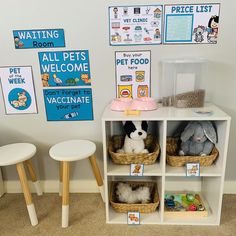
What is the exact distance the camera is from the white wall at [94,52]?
5.12 ft

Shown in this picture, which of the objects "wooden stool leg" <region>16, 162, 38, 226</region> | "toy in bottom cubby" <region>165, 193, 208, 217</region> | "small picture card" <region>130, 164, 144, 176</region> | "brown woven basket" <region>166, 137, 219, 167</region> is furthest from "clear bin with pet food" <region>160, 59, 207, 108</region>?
"wooden stool leg" <region>16, 162, 38, 226</region>

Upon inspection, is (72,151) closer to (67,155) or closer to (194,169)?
(67,155)

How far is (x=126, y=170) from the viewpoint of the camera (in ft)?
4.96

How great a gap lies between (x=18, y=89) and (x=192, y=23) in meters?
1.27

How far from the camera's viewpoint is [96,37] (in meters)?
1.61

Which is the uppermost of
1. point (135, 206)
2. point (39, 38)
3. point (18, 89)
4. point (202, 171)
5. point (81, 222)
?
point (39, 38)

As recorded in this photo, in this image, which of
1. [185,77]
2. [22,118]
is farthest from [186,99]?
[22,118]

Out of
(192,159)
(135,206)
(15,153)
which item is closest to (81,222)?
(135,206)

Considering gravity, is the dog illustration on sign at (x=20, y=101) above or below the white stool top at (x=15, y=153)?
above

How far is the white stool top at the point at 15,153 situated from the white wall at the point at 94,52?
23 cm

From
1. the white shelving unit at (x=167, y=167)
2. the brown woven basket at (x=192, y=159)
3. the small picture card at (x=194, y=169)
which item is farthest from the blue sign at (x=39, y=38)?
the small picture card at (x=194, y=169)

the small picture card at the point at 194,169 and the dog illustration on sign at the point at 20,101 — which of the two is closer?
the small picture card at the point at 194,169

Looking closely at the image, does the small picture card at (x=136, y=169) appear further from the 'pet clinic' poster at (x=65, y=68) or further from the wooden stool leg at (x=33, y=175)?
the wooden stool leg at (x=33, y=175)

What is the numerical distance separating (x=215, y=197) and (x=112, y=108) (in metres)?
0.89
